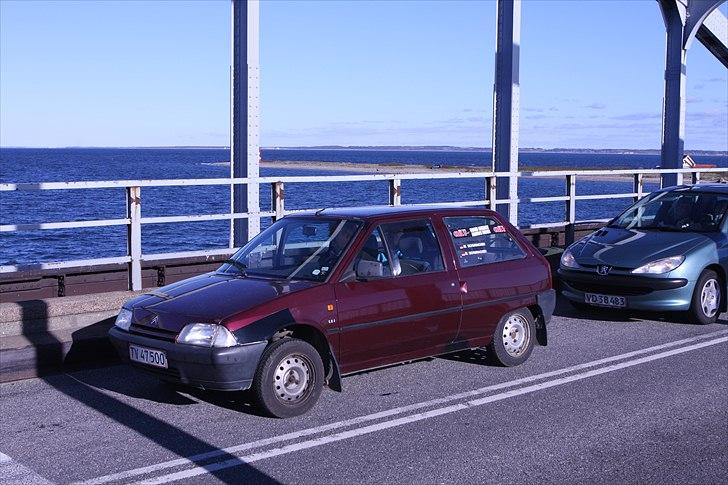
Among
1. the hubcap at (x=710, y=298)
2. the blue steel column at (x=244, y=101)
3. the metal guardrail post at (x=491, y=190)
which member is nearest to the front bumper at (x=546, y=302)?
the hubcap at (x=710, y=298)

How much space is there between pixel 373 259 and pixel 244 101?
4770 mm

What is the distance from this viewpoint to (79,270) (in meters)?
11.3

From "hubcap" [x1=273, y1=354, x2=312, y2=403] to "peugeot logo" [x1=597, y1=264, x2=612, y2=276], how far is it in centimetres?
529

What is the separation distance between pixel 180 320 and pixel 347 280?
1332mm

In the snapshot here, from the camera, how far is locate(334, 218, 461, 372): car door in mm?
7449

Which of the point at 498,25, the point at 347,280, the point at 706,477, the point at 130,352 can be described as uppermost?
the point at 498,25

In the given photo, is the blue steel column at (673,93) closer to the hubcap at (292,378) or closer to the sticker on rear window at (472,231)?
the sticker on rear window at (472,231)

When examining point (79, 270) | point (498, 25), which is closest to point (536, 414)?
point (79, 270)

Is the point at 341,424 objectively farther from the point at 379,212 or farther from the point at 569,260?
the point at 569,260

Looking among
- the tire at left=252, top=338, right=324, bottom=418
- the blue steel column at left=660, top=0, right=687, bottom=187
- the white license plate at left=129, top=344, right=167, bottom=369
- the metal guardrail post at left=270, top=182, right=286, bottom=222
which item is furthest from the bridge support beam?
the white license plate at left=129, top=344, right=167, bottom=369

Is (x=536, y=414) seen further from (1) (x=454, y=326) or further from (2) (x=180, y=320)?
(2) (x=180, y=320)

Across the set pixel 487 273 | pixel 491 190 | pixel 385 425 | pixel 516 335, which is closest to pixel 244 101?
pixel 491 190

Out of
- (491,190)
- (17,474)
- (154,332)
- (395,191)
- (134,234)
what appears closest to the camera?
(17,474)

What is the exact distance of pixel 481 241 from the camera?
8.66 meters
